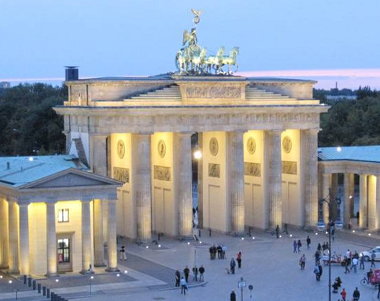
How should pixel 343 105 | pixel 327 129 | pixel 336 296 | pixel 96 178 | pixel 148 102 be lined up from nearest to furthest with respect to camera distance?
1. pixel 336 296
2. pixel 96 178
3. pixel 148 102
4. pixel 327 129
5. pixel 343 105

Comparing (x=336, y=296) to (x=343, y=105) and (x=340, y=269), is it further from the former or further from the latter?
(x=343, y=105)

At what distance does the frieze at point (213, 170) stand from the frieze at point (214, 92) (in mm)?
6981

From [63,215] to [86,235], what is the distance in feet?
7.78

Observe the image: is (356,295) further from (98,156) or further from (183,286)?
(98,156)

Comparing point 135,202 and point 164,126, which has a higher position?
point 164,126

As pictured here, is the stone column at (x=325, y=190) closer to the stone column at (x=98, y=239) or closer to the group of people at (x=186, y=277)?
the group of people at (x=186, y=277)

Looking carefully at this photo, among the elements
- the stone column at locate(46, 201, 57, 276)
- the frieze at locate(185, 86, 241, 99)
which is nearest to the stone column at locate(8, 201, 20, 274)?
the stone column at locate(46, 201, 57, 276)

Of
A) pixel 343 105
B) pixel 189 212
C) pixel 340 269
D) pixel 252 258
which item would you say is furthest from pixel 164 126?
pixel 343 105

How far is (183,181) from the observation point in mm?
83625

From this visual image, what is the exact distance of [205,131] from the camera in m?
84.4

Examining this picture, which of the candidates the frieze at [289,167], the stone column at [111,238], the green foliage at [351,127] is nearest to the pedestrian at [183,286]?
the stone column at [111,238]

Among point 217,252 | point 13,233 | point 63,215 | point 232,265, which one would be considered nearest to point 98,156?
point 63,215

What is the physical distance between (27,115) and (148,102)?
72861 millimetres

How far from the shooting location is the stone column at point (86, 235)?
67062 mm
